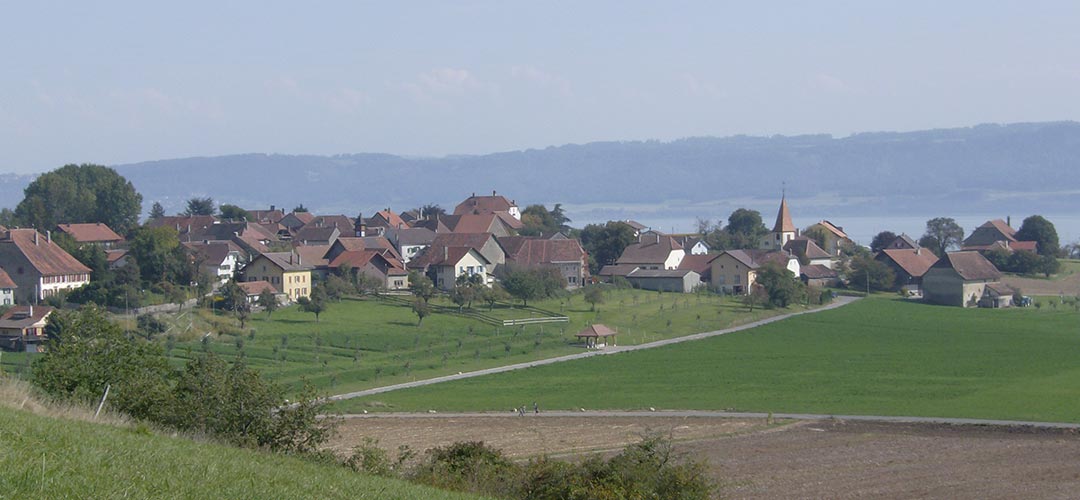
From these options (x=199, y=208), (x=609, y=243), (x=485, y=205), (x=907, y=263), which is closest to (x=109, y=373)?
(x=609, y=243)

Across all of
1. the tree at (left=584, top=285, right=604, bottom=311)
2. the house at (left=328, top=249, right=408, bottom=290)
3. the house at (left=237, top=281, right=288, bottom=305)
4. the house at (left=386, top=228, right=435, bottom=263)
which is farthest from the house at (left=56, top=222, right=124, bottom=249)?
the tree at (left=584, top=285, right=604, bottom=311)

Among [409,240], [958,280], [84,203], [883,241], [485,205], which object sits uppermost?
[485,205]

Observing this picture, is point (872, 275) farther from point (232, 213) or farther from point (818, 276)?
point (232, 213)

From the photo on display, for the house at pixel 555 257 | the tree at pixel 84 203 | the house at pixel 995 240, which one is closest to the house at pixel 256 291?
the house at pixel 555 257

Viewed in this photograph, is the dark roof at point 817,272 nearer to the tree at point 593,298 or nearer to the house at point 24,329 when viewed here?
the tree at point 593,298

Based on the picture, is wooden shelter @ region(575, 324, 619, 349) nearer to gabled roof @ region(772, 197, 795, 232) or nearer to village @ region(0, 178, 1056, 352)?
village @ region(0, 178, 1056, 352)

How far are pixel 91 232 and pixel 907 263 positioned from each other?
52.8 meters

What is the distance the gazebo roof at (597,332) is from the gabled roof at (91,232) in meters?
37.3

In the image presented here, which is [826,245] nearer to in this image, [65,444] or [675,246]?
[675,246]

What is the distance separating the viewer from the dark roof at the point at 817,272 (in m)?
85.9

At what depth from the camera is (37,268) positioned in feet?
195

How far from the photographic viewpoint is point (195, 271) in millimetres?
64125

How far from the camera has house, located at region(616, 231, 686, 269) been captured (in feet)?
272

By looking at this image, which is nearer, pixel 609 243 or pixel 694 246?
pixel 609 243
